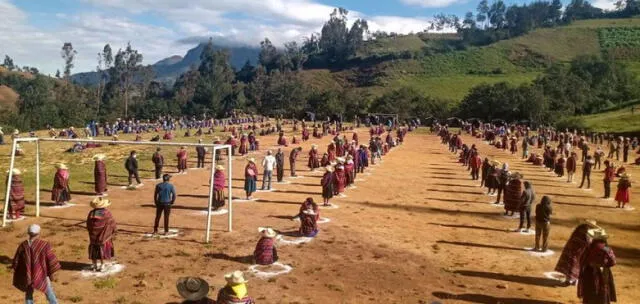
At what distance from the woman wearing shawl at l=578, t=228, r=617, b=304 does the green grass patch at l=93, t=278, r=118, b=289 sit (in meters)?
8.99

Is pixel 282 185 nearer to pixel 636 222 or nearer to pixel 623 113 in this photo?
pixel 636 222

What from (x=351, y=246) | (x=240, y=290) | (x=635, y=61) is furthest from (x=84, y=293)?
(x=635, y=61)

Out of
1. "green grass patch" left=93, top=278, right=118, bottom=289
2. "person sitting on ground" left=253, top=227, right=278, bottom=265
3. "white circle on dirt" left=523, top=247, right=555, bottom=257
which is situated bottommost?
"green grass patch" left=93, top=278, right=118, bottom=289

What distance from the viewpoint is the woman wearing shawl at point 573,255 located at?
10945 mm

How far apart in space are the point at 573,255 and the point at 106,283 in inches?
380

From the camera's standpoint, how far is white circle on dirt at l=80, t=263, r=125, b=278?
11453 millimetres

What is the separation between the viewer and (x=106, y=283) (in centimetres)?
1091

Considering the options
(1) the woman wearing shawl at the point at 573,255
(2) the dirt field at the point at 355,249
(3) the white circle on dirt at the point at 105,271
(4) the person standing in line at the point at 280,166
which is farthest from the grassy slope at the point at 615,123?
(3) the white circle on dirt at the point at 105,271

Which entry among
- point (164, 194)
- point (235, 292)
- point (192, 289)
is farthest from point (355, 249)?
point (192, 289)

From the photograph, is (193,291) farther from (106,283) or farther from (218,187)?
(218,187)

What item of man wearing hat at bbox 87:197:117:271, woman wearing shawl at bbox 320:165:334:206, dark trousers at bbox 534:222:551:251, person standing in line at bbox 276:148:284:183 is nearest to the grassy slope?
person standing in line at bbox 276:148:284:183

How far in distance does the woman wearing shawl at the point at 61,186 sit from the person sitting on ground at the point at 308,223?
8722mm

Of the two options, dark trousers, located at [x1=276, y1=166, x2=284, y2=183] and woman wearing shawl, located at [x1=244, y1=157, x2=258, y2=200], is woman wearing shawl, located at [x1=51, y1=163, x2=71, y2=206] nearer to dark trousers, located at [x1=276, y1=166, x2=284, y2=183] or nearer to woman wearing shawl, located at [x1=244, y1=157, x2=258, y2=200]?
woman wearing shawl, located at [x1=244, y1=157, x2=258, y2=200]

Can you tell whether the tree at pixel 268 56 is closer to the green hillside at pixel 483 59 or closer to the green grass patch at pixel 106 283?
the green hillside at pixel 483 59
